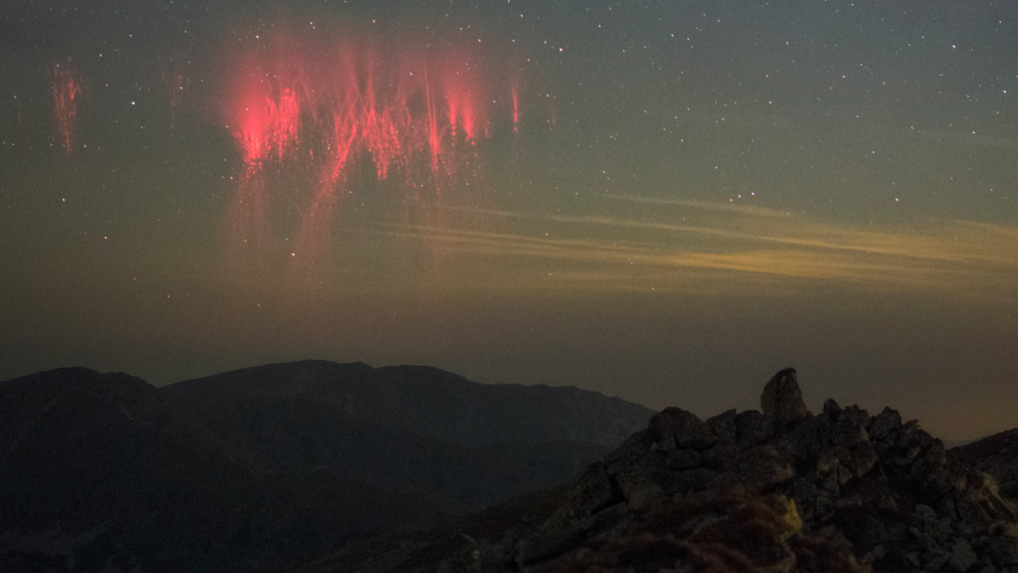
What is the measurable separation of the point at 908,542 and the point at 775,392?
14502 mm

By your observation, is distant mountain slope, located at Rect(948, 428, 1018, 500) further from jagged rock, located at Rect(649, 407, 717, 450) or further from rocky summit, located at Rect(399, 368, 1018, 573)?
jagged rock, located at Rect(649, 407, 717, 450)

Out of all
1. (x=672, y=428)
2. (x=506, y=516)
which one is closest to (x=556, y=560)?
(x=672, y=428)

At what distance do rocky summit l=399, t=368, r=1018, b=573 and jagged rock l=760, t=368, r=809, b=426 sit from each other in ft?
0.42

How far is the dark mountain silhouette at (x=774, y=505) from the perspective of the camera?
3553cm

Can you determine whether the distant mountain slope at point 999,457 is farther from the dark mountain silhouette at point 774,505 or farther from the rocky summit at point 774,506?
the dark mountain silhouette at point 774,505

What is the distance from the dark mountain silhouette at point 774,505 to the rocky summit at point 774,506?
3.0 inches

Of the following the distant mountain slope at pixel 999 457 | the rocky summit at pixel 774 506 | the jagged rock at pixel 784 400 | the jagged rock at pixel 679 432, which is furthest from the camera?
the distant mountain slope at pixel 999 457

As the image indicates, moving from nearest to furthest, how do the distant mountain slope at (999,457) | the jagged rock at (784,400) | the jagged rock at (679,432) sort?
the jagged rock at (679,432), the jagged rock at (784,400), the distant mountain slope at (999,457)

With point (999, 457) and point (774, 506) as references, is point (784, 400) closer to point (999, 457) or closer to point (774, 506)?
point (774, 506)

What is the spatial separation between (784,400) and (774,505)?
56.7ft

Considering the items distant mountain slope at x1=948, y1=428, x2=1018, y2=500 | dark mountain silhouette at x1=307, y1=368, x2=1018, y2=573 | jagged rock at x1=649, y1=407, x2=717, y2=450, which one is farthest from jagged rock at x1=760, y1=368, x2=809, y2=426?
distant mountain slope at x1=948, y1=428, x2=1018, y2=500

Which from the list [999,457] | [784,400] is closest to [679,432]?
[784,400]

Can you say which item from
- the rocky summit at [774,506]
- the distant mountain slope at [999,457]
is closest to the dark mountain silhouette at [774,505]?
the rocky summit at [774,506]

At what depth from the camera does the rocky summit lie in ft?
117
